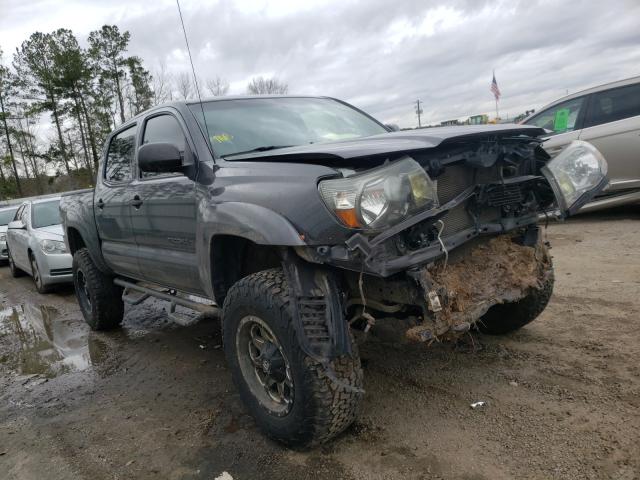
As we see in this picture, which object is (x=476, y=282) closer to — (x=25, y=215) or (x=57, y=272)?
(x=57, y=272)

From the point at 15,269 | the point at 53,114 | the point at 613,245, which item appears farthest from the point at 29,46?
the point at 613,245

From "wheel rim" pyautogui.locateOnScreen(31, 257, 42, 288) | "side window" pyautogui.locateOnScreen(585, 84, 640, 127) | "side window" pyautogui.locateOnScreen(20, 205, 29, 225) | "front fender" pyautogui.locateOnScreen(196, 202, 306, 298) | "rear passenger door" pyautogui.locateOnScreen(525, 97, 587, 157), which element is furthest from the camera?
"side window" pyautogui.locateOnScreen(20, 205, 29, 225)

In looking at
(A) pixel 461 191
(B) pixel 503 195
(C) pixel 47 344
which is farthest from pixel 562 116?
(C) pixel 47 344

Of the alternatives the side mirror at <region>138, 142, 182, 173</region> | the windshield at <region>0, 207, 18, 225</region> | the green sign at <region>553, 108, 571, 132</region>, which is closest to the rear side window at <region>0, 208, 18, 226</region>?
the windshield at <region>0, 207, 18, 225</region>

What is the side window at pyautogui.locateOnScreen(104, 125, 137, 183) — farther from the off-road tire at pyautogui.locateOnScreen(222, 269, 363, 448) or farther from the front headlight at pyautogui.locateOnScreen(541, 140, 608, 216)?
the front headlight at pyautogui.locateOnScreen(541, 140, 608, 216)

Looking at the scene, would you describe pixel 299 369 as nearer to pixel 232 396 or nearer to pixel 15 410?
pixel 232 396

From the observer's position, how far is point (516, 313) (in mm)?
3611

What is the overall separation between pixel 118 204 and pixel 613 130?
20.8ft

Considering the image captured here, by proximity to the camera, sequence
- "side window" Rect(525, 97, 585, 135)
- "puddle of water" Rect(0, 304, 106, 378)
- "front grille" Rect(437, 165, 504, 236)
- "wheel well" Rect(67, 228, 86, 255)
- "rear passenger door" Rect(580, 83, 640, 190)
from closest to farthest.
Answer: "front grille" Rect(437, 165, 504, 236)
"puddle of water" Rect(0, 304, 106, 378)
"wheel well" Rect(67, 228, 86, 255)
"rear passenger door" Rect(580, 83, 640, 190)
"side window" Rect(525, 97, 585, 135)

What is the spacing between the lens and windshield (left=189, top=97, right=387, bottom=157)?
131 inches

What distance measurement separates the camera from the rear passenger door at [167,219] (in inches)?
130

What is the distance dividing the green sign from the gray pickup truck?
5092 millimetres

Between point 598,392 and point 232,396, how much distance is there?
7.27 ft

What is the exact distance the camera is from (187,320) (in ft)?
12.0
